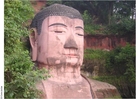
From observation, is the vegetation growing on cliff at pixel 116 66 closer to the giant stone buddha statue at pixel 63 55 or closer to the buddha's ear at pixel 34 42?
the giant stone buddha statue at pixel 63 55

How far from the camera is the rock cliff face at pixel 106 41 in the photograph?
37.7 feet

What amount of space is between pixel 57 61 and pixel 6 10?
2.18 meters

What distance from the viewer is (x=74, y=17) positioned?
754 cm

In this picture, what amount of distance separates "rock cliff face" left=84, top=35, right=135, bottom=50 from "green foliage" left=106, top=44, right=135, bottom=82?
0.92 meters

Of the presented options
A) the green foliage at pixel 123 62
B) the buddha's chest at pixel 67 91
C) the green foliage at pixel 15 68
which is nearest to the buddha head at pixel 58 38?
the buddha's chest at pixel 67 91

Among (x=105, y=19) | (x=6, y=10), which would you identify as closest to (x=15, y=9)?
(x=6, y=10)

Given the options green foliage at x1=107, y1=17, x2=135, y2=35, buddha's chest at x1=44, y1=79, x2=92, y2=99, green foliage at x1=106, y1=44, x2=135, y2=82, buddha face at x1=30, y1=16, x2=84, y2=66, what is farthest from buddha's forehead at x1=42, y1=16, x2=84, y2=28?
green foliage at x1=107, y1=17, x2=135, y2=35

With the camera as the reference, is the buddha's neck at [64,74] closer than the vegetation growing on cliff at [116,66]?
Yes

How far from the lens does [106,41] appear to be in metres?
11.6

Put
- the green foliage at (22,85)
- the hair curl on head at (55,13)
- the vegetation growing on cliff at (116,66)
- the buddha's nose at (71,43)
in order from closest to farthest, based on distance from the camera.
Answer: the green foliage at (22,85), the buddha's nose at (71,43), the hair curl on head at (55,13), the vegetation growing on cliff at (116,66)

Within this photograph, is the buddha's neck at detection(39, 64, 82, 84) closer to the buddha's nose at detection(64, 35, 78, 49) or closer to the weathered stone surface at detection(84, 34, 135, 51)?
the buddha's nose at detection(64, 35, 78, 49)

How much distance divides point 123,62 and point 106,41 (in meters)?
1.83

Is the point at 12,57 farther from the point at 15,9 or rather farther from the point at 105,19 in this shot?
the point at 105,19

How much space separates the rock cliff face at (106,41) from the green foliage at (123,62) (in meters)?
0.92
